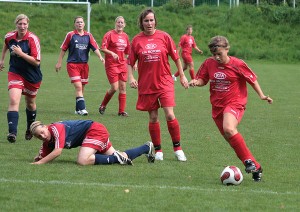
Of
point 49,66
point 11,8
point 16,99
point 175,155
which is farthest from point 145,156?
point 11,8

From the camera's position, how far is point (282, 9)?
160 feet

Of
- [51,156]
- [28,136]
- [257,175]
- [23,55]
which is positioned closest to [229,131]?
[257,175]

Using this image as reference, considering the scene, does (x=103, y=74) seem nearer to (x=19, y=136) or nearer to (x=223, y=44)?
(x=19, y=136)

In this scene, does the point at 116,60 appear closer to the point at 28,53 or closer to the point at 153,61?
the point at 28,53

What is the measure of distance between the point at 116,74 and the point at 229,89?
7.95 meters

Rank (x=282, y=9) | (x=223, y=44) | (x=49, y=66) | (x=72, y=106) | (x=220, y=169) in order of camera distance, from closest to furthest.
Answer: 1. (x=223, y=44)
2. (x=220, y=169)
3. (x=72, y=106)
4. (x=49, y=66)
5. (x=282, y=9)

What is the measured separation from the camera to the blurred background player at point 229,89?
9.35 m

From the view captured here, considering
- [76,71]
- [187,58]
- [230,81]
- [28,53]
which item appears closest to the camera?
[230,81]

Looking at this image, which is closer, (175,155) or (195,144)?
(175,155)

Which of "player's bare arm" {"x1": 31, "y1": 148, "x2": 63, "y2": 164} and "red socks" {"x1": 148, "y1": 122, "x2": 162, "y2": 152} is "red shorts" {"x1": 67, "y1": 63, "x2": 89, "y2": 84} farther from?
"player's bare arm" {"x1": 31, "y1": 148, "x2": 63, "y2": 164}

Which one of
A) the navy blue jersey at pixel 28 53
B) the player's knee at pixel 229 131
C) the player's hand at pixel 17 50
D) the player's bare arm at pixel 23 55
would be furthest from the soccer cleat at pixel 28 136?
the player's knee at pixel 229 131

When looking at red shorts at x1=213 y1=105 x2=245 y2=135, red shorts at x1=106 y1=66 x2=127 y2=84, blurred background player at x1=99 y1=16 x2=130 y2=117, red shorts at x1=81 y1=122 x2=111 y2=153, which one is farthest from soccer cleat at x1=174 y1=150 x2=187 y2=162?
red shorts at x1=106 y1=66 x2=127 y2=84

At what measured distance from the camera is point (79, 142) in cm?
1023

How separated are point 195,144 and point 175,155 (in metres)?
1.71
